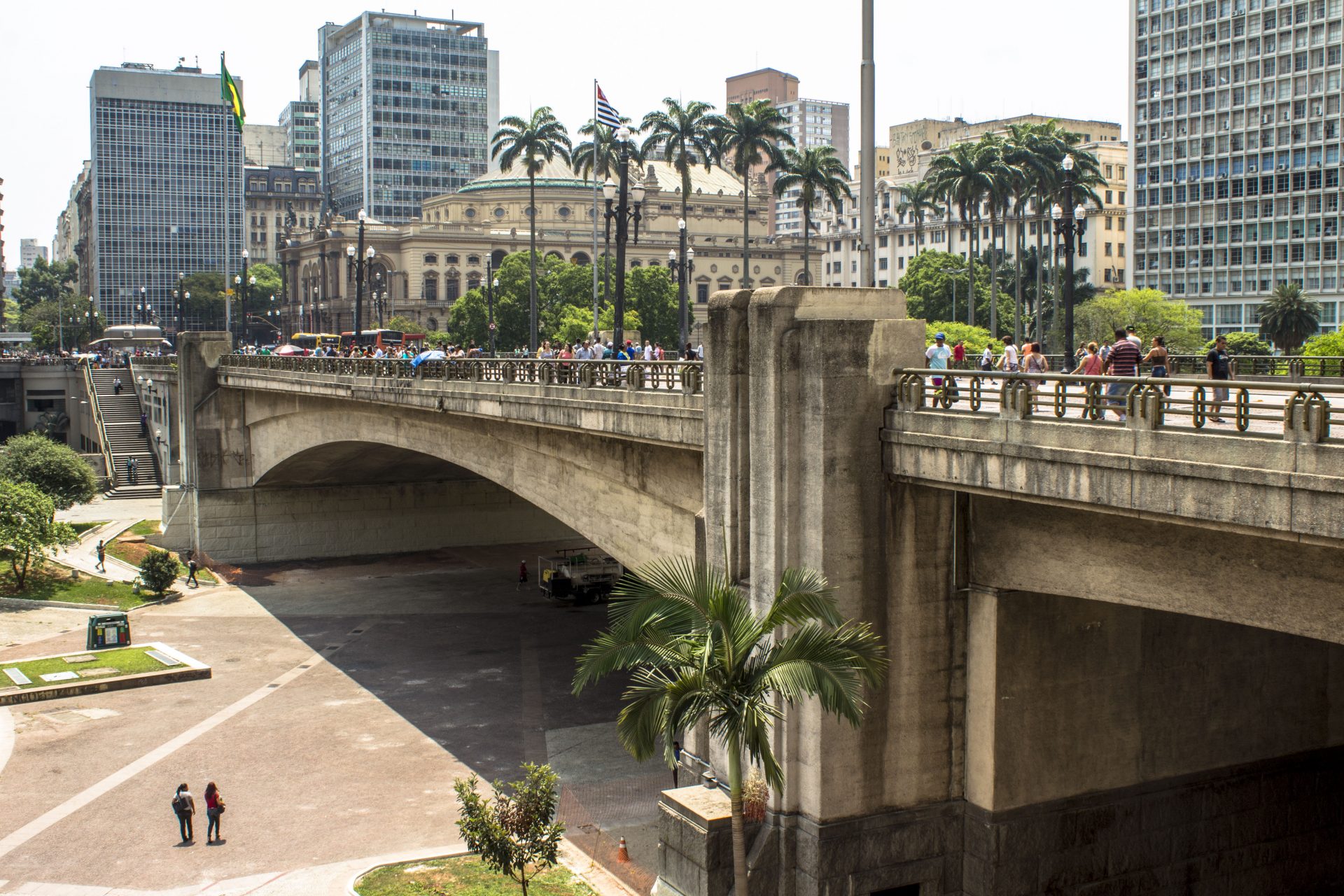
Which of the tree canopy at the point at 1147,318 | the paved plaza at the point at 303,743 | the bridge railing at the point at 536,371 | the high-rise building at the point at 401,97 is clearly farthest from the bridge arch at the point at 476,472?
the high-rise building at the point at 401,97

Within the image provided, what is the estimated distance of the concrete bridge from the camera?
14.1 metres

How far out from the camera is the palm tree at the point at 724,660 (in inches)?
573

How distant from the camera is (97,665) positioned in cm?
3950

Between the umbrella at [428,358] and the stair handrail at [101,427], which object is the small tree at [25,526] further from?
the stair handrail at [101,427]

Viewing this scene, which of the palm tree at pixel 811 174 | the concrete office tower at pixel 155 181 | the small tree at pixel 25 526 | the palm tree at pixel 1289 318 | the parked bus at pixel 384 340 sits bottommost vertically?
the small tree at pixel 25 526

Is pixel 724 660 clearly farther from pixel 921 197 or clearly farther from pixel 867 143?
pixel 921 197

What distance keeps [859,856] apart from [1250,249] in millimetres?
106819

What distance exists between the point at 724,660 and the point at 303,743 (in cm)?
1994

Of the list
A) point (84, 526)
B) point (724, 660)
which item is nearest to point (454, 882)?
point (724, 660)

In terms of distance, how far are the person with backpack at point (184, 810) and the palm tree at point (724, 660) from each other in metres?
13.1

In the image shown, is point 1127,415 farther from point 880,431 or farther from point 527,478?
point 527,478

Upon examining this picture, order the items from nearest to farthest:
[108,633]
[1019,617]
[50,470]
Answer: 1. [1019,617]
2. [108,633]
3. [50,470]

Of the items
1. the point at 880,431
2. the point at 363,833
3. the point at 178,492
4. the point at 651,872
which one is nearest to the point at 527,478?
the point at 363,833

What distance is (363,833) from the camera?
1003 inches
